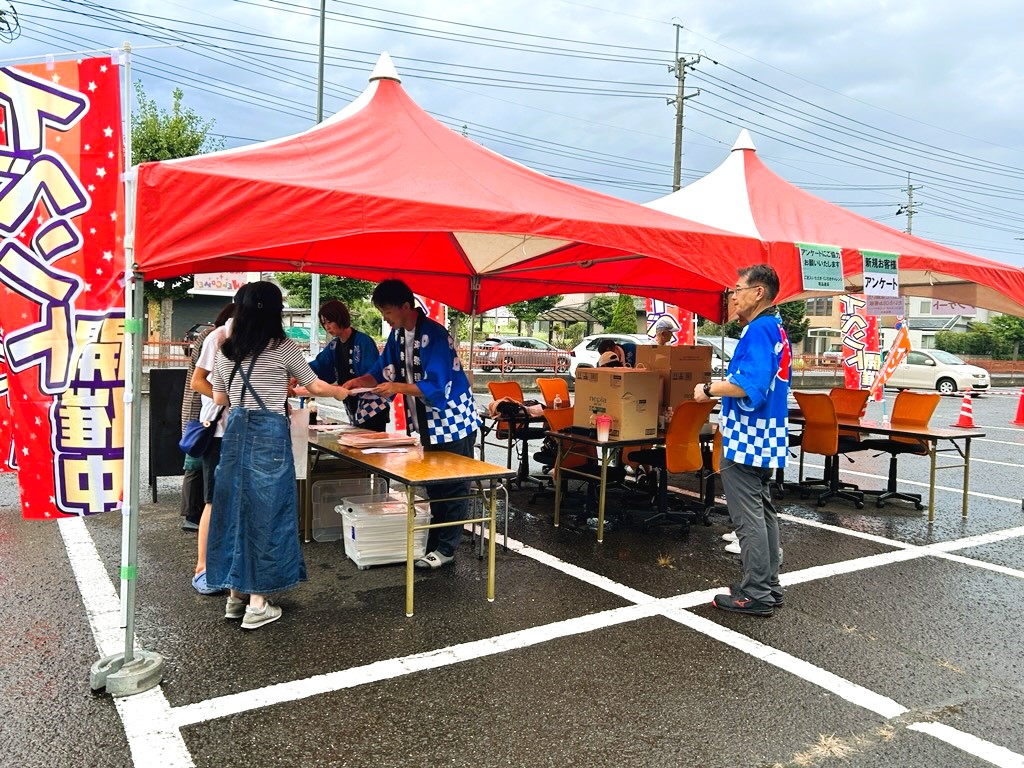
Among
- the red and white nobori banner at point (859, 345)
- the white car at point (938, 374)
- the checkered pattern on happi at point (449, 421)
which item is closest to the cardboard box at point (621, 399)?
the checkered pattern on happi at point (449, 421)

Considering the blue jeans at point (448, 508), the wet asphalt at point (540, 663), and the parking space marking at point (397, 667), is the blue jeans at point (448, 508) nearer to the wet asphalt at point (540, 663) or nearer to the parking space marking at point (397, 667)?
the wet asphalt at point (540, 663)

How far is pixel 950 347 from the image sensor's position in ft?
125

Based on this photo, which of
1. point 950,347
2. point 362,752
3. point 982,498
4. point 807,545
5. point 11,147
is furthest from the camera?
point 950,347

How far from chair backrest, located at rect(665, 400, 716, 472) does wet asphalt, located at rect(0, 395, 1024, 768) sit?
2.03 ft

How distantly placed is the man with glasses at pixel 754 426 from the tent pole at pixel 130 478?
2.84m

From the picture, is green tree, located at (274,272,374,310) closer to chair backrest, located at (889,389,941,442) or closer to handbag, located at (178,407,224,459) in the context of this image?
chair backrest, located at (889,389,941,442)

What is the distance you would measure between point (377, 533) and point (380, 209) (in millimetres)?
2170

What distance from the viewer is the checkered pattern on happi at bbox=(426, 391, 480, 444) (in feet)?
16.1

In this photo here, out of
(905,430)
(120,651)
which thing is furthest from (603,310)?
(120,651)

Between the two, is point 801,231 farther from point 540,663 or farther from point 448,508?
point 540,663

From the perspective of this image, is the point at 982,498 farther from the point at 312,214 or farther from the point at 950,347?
the point at 950,347

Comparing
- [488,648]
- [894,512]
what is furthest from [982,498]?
[488,648]

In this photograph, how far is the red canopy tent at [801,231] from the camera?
5.99 m

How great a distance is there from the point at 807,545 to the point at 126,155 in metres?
5.18
